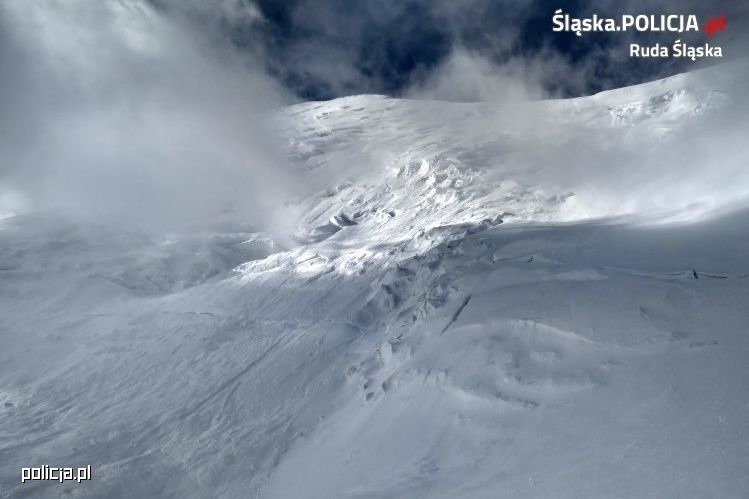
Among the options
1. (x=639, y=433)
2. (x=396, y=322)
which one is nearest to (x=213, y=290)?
(x=396, y=322)

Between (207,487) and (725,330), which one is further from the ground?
(725,330)

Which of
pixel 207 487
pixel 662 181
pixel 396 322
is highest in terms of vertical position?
pixel 662 181

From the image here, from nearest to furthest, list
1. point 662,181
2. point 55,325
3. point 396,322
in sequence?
point 396,322 < point 662,181 < point 55,325

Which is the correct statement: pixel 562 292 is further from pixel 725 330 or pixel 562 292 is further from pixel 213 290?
pixel 213 290

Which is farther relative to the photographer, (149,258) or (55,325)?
(149,258)

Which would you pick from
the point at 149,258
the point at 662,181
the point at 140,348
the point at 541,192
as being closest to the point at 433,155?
the point at 541,192

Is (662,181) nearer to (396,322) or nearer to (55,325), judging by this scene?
(396,322)

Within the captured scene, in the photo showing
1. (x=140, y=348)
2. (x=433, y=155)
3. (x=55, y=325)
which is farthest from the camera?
(x=433, y=155)
